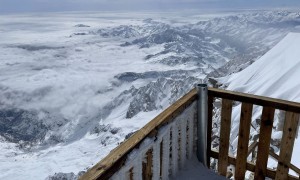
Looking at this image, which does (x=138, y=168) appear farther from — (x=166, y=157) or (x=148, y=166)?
(x=166, y=157)

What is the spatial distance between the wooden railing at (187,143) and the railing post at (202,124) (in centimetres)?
9

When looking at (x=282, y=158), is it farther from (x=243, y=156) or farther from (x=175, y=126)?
(x=175, y=126)

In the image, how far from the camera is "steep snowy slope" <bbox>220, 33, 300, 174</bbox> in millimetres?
12867

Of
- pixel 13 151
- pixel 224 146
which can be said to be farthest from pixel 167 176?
pixel 13 151

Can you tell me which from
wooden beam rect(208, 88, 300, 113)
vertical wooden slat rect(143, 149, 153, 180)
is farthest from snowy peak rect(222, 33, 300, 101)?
vertical wooden slat rect(143, 149, 153, 180)

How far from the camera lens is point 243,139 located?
187 inches

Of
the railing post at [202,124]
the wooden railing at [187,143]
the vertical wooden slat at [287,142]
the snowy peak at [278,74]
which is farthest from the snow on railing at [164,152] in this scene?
the snowy peak at [278,74]

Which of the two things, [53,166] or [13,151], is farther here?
[13,151]

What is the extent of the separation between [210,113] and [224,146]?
611mm

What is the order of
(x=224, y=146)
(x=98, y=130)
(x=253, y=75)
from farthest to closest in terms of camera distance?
(x=98, y=130) < (x=253, y=75) < (x=224, y=146)

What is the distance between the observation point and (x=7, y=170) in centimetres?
13025

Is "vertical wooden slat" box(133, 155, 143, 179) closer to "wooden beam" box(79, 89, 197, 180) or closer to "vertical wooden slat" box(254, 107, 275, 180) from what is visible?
"wooden beam" box(79, 89, 197, 180)

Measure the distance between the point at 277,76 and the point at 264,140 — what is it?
469 inches

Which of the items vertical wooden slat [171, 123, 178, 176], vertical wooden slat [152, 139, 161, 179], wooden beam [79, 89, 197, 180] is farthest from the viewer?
vertical wooden slat [171, 123, 178, 176]
